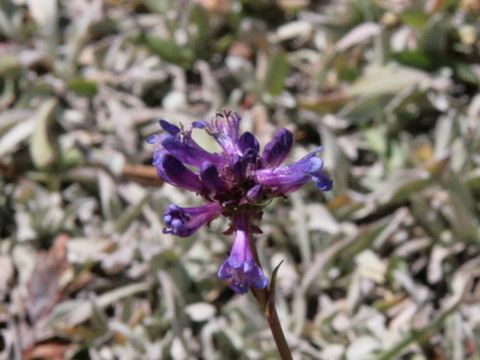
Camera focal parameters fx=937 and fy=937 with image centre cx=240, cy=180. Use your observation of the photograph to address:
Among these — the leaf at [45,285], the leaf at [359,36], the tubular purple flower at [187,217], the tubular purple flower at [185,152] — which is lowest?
the tubular purple flower at [187,217]

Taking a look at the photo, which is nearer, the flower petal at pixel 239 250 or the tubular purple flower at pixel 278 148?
the flower petal at pixel 239 250

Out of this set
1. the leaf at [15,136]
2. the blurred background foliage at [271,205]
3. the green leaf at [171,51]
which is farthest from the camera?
the green leaf at [171,51]

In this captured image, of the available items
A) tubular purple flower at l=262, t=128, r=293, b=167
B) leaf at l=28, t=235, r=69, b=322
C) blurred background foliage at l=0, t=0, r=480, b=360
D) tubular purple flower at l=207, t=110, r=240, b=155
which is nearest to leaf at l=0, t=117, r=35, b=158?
blurred background foliage at l=0, t=0, r=480, b=360

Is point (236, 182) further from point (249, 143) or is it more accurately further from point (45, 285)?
point (45, 285)

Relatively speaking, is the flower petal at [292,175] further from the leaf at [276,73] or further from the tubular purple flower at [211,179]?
the leaf at [276,73]

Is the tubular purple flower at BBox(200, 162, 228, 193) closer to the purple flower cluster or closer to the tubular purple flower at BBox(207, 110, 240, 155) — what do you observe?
the purple flower cluster

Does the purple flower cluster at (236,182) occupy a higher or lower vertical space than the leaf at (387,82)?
lower

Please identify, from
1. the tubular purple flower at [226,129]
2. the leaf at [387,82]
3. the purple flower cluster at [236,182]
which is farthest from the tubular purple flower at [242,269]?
the leaf at [387,82]
